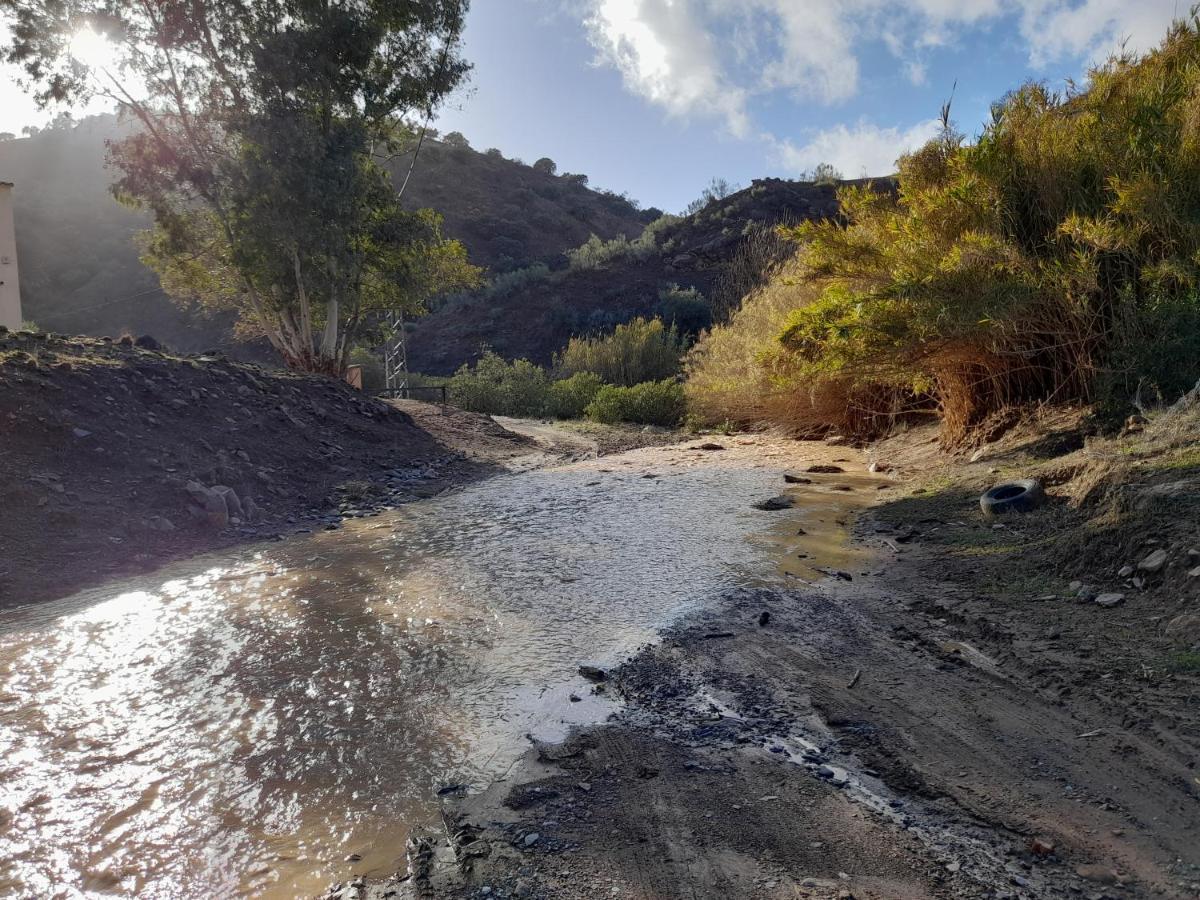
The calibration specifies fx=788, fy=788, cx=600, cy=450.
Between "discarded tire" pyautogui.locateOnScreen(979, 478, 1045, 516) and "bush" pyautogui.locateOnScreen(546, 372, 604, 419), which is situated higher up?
"bush" pyautogui.locateOnScreen(546, 372, 604, 419)

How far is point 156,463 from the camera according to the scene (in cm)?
789

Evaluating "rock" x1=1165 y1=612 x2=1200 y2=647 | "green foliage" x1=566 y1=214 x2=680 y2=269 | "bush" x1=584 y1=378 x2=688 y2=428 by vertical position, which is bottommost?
"rock" x1=1165 y1=612 x2=1200 y2=647

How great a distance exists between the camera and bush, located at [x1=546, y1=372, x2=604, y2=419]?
20547 millimetres

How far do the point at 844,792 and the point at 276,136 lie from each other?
1336 cm

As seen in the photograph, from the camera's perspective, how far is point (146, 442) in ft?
26.6

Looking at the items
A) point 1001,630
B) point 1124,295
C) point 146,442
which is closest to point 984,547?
point 1001,630

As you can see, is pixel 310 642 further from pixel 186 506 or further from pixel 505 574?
pixel 186 506

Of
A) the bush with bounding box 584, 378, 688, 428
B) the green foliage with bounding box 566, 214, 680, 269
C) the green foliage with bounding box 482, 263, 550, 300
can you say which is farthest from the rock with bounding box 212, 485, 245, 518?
the green foliage with bounding box 566, 214, 680, 269

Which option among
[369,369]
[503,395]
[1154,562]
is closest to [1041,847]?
[1154,562]

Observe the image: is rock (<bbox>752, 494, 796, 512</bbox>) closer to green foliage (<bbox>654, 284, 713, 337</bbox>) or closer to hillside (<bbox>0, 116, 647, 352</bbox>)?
green foliage (<bbox>654, 284, 713, 337</bbox>)

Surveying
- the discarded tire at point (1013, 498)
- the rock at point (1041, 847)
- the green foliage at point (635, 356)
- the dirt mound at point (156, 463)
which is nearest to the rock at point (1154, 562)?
the discarded tire at point (1013, 498)

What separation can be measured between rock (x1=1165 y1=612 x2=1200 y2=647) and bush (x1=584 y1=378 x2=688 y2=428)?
1379 cm

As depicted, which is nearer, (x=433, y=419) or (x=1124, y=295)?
(x=1124, y=295)

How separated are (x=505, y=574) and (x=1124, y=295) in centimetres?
611
